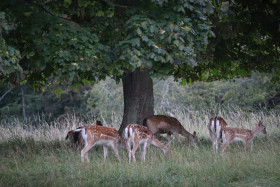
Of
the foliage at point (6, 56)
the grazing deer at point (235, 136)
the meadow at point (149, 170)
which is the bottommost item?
the meadow at point (149, 170)

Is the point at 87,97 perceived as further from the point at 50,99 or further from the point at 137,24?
the point at 137,24

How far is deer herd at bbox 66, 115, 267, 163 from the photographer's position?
10.1 metres

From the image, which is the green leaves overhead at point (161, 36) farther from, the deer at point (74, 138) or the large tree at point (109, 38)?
the deer at point (74, 138)

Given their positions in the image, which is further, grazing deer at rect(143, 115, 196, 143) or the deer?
grazing deer at rect(143, 115, 196, 143)

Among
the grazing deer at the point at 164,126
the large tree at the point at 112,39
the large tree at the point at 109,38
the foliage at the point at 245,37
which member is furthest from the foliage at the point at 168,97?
the large tree at the point at 112,39

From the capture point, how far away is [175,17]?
857 centimetres

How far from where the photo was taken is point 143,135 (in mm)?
10141

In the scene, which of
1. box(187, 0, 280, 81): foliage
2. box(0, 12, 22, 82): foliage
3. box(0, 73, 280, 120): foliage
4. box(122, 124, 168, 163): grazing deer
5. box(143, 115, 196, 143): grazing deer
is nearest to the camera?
box(0, 12, 22, 82): foliage

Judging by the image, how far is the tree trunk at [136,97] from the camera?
1268 cm

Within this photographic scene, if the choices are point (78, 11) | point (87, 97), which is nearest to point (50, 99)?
point (87, 97)

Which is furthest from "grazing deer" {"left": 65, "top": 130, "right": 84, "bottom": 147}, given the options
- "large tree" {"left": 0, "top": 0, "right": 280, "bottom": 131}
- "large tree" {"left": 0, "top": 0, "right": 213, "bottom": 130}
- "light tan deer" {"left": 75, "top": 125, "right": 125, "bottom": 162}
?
"large tree" {"left": 0, "top": 0, "right": 213, "bottom": 130}

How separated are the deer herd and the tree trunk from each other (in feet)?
1.46

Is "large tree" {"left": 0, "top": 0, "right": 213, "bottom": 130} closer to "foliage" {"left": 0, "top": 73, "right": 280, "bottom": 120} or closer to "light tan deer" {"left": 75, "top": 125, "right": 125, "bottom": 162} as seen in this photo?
"light tan deer" {"left": 75, "top": 125, "right": 125, "bottom": 162}

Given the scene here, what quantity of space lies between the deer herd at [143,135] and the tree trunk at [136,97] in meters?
0.44
